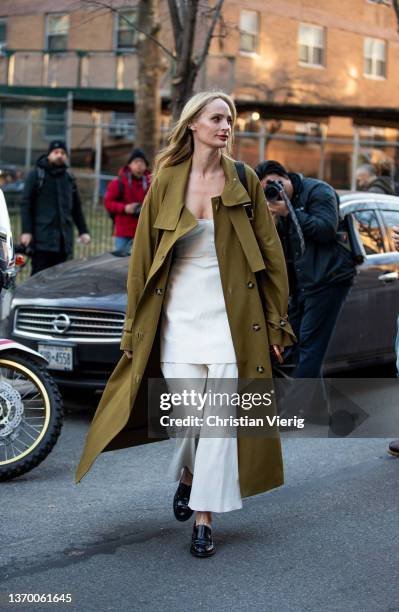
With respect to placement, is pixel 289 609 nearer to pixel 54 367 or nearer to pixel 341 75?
pixel 54 367

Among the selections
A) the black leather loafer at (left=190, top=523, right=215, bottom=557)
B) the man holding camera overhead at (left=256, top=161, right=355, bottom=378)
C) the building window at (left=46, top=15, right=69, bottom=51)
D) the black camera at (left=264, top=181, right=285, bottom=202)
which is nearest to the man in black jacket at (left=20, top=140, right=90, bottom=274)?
the man holding camera overhead at (left=256, top=161, right=355, bottom=378)

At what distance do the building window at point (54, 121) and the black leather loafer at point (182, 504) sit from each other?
23550mm

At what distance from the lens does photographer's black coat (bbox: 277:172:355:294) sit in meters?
7.34

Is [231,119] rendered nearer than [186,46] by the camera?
Yes

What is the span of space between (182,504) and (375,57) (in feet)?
118

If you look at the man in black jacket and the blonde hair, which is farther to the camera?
the man in black jacket

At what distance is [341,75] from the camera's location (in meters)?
38.2

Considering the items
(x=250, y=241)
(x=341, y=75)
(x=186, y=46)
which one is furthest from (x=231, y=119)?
(x=341, y=75)

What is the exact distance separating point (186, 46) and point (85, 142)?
1855 cm

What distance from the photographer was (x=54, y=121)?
93.3 feet

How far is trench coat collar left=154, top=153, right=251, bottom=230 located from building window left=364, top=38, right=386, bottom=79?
35.1m

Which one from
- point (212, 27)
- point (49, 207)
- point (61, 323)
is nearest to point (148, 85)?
point (212, 27)

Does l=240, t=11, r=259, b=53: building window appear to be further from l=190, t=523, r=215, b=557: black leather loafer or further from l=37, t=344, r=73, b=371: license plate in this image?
l=190, t=523, r=215, b=557: black leather loafer

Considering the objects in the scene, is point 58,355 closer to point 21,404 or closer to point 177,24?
point 21,404
